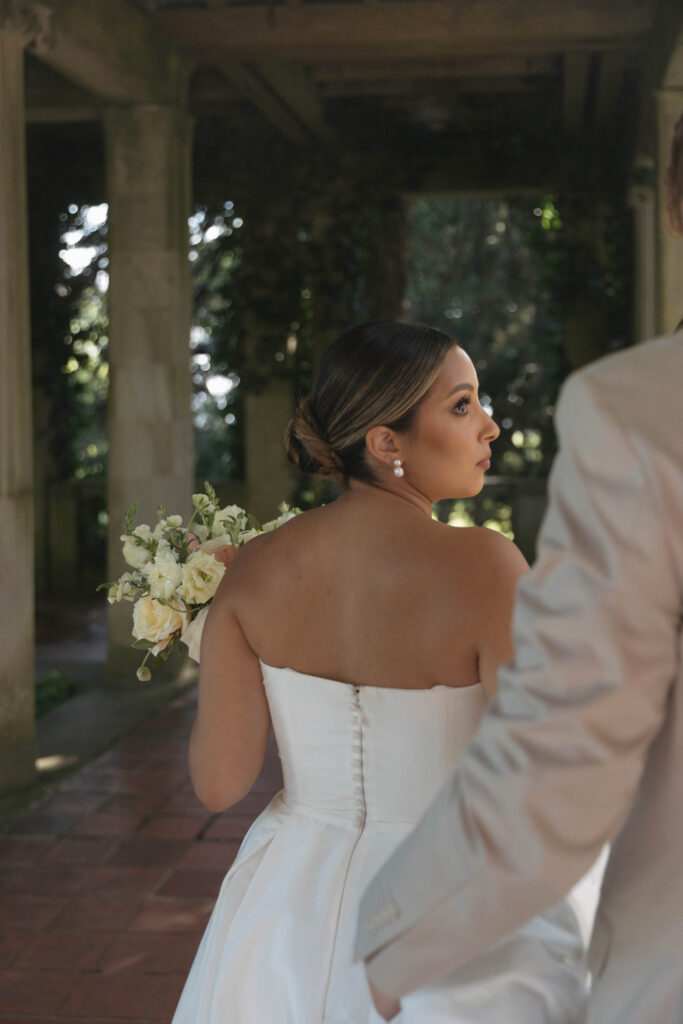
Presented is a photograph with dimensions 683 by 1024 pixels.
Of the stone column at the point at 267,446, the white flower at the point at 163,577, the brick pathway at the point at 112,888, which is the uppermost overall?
the white flower at the point at 163,577

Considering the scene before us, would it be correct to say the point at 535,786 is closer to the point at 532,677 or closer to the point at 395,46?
the point at 532,677

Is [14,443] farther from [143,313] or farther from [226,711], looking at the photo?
[226,711]

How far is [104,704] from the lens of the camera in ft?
21.0

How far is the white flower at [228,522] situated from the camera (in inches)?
89.1

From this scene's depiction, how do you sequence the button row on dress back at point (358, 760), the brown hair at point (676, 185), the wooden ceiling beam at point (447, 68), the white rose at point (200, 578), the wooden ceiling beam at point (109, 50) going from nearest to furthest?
the brown hair at point (676, 185) → the button row on dress back at point (358, 760) → the white rose at point (200, 578) → the wooden ceiling beam at point (109, 50) → the wooden ceiling beam at point (447, 68)

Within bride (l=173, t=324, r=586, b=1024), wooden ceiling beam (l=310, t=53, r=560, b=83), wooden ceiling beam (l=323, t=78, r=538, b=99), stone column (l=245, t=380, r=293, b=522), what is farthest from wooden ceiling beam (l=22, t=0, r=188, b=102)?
bride (l=173, t=324, r=586, b=1024)

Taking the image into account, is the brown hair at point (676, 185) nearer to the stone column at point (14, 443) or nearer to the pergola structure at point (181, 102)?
the pergola structure at point (181, 102)

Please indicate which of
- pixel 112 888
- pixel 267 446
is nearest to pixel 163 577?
pixel 112 888

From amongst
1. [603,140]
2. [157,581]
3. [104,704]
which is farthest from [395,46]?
[157,581]

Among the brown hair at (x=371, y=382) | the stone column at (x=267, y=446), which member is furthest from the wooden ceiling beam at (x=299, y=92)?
the brown hair at (x=371, y=382)

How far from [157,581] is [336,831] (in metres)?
0.58

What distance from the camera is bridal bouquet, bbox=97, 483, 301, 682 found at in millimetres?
2045

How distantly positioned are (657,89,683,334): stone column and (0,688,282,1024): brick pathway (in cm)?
327

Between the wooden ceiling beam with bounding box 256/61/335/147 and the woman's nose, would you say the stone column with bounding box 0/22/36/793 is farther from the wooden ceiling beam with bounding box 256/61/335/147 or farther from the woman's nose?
the woman's nose
